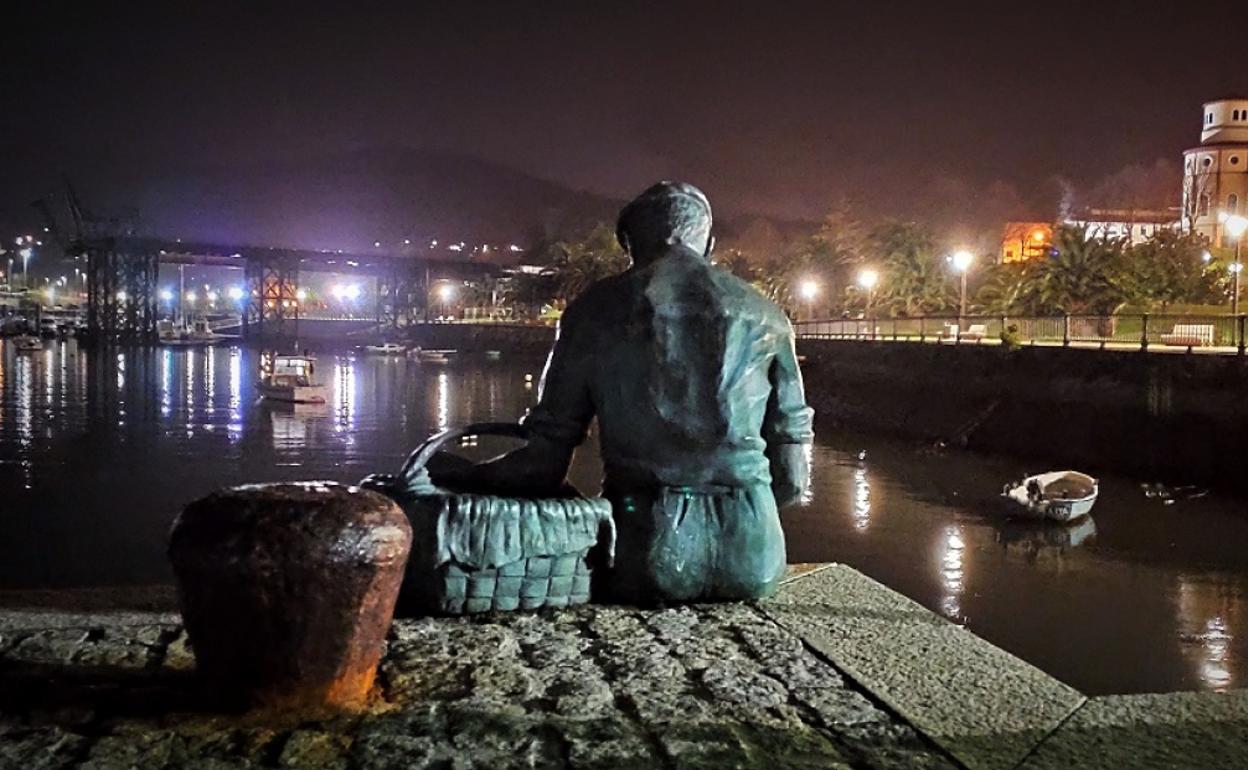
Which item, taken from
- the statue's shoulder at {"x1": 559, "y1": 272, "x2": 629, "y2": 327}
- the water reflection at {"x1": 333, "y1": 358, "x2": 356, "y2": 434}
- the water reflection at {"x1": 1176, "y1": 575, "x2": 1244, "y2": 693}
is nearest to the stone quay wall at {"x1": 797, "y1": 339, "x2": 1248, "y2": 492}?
the water reflection at {"x1": 1176, "y1": 575, "x2": 1244, "y2": 693}

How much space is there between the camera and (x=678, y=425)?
5.75 m

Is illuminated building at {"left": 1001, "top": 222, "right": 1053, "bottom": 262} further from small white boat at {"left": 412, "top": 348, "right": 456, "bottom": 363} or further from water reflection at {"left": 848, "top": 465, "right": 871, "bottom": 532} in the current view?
water reflection at {"left": 848, "top": 465, "right": 871, "bottom": 532}

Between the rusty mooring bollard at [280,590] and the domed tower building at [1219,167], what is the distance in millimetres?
90486

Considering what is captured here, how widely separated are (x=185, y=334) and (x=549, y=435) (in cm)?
13284

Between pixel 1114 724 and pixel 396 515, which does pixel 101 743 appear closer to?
pixel 396 515

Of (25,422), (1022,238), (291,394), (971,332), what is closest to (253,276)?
(1022,238)

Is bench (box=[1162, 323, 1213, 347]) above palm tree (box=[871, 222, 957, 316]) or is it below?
below

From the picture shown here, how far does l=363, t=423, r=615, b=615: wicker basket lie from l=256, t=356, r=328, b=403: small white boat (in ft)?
132

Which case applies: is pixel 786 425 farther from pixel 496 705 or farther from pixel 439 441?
pixel 496 705

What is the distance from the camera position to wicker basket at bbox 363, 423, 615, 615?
5359mm

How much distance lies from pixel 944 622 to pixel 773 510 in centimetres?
111

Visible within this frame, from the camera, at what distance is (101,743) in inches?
152

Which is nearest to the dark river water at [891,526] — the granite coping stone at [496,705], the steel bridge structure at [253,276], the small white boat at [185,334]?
the granite coping stone at [496,705]

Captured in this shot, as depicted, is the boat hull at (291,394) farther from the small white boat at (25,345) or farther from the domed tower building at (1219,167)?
the domed tower building at (1219,167)
